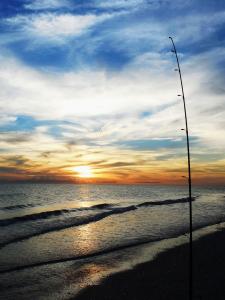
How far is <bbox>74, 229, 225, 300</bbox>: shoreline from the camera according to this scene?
12891 mm

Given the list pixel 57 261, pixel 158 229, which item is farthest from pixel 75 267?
pixel 158 229

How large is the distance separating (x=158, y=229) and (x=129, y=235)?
394 centimetres

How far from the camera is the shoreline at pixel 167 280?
42.3 ft

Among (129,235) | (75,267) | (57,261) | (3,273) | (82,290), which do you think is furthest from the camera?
(129,235)

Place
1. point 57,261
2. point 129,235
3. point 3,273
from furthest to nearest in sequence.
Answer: point 129,235 < point 57,261 < point 3,273

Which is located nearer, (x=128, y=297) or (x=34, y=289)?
(x=128, y=297)

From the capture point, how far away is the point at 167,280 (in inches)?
579

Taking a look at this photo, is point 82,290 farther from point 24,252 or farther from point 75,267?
point 24,252

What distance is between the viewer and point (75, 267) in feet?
56.5

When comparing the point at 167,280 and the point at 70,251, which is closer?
the point at 167,280

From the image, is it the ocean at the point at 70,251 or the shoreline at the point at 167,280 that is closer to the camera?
the shoreline at the point at 167,280

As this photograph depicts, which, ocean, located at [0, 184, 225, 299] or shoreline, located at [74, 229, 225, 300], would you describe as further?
ocean, located at [0, 184, 225, 299]

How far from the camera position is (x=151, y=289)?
44.6 feet

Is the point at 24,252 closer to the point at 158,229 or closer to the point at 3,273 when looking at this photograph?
the point at 3,273
